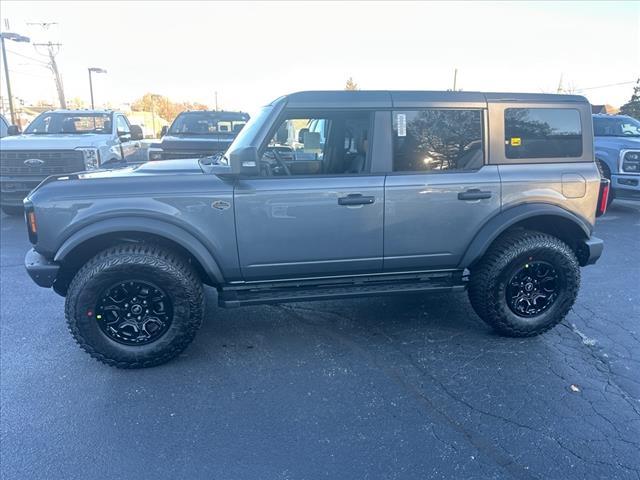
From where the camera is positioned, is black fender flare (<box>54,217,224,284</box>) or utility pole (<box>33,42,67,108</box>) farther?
utility pole (<box>33,42,67,108</box>)

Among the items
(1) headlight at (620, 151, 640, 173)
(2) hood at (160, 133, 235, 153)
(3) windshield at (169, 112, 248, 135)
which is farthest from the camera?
(3) windshield at (169, 112, 248, 135)

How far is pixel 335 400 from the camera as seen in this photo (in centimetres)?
296

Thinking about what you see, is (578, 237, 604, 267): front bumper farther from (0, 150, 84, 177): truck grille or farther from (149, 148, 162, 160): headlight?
(0, 150, 84, 177): truck grille

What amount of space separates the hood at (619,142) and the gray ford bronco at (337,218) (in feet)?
20.4

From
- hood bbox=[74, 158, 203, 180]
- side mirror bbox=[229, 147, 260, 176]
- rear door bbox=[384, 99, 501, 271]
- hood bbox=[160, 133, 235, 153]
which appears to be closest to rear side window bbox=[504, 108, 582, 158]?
rear door bbox=[384, 99, 501, 271]

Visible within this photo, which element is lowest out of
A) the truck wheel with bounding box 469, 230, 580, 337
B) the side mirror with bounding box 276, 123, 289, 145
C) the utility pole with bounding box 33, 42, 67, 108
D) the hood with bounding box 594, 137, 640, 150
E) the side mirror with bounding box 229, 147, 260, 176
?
the truck wheel with bounding box 469, 230, 580, 337

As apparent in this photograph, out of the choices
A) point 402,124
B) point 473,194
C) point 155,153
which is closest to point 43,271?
point 402,124

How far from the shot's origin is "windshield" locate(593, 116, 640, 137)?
9.48 meters

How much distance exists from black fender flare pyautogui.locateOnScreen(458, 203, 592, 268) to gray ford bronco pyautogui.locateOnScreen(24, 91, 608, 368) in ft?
0.04

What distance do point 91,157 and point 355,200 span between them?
21.0 feet

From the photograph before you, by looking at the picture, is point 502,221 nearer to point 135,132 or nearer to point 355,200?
point 355,200

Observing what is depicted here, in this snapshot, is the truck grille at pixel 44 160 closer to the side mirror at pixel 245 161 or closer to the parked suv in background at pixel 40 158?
the parked suv in background at pixel 40 158

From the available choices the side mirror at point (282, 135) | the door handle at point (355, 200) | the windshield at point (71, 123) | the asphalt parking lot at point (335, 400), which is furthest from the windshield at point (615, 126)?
the windshield at point (71, 123)

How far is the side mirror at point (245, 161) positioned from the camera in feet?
10.4
